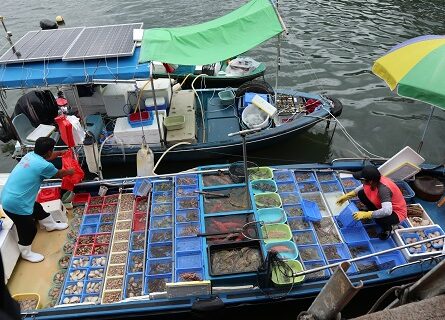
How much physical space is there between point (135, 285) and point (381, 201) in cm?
460

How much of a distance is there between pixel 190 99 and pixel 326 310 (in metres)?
8.43

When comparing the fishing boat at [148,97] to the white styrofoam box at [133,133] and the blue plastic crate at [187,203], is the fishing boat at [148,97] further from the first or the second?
the blue plastic crate at [187,203]

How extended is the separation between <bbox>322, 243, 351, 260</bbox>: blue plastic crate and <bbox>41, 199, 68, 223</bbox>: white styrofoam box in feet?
17.1

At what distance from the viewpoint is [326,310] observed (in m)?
2.98

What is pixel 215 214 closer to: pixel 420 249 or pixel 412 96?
pixel 420 249

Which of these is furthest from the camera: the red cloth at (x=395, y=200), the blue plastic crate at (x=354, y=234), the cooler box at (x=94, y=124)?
the cooler box at (x=94, y=124)

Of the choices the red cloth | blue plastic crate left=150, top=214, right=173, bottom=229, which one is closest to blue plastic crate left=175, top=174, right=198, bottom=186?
blue plastic crate left=150, top=214, right=173, bottom=229

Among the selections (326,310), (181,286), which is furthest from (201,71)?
(326,310)

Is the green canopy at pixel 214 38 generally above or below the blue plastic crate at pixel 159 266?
above

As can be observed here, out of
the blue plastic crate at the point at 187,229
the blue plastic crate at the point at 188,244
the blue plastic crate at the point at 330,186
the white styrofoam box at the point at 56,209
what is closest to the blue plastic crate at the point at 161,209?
the blue plastic crate at the point at 187,229

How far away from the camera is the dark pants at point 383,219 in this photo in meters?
6.72

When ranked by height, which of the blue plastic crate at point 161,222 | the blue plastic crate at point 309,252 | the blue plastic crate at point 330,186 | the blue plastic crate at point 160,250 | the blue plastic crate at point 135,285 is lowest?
the blue plastic crate at point 135,285

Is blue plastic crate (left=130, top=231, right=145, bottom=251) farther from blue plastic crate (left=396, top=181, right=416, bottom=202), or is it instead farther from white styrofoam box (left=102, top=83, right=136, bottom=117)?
blue plastic crate (left=396, top=181, right=416, bottom=202)

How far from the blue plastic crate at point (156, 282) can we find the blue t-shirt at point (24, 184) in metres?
2.49
